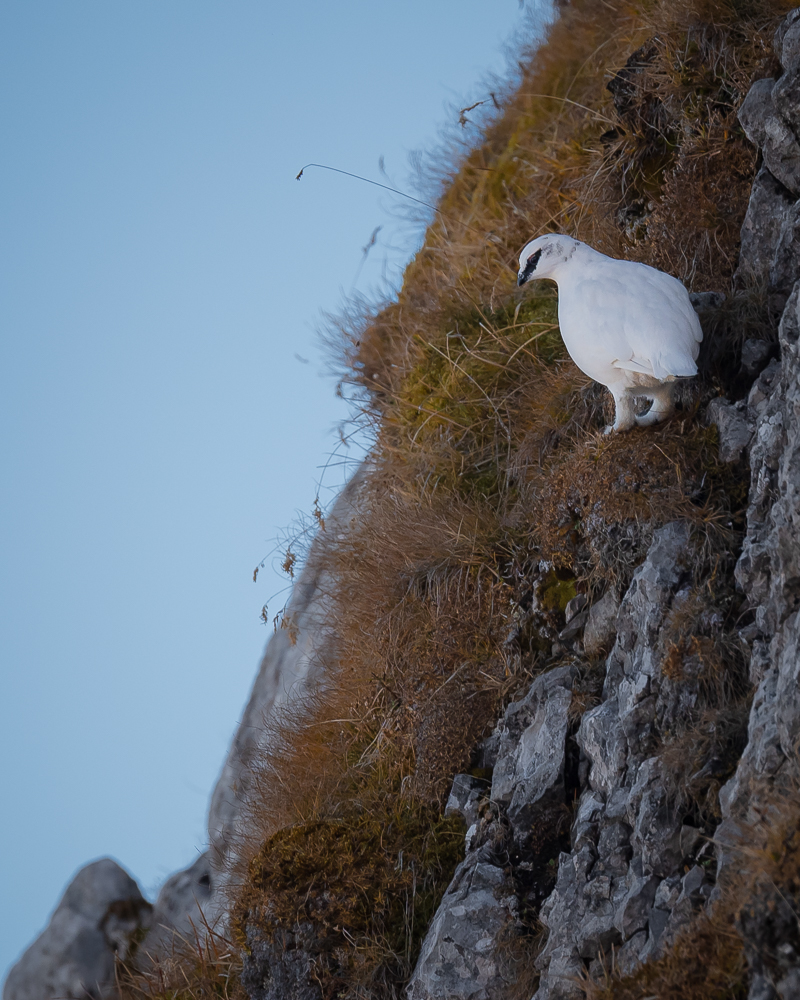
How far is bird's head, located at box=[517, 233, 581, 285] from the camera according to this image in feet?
13.3

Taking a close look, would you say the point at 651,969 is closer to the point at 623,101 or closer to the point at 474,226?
the point at 623,101

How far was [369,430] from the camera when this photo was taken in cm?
722

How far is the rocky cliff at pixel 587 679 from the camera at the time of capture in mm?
2887

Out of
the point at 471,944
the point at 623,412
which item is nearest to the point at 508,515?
the point at 623,412

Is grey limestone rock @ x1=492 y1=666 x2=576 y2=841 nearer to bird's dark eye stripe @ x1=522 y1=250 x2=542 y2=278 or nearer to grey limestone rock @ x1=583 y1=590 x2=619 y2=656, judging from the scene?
grey limestone rock @ x1=583 y1=590 x2=619 y2=656

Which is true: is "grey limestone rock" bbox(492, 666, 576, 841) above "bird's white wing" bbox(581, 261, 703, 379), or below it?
below

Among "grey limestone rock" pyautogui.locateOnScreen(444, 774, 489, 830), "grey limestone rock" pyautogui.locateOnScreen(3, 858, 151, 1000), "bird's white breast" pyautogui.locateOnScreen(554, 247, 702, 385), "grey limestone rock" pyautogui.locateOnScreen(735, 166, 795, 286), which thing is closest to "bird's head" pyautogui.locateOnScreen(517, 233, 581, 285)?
"bird's white breast" pyautogui.locateOnScreen(554, 247, 702, 385)

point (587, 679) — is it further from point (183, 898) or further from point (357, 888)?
point (183, 898)

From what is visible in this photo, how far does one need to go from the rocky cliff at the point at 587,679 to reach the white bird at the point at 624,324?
0.30m

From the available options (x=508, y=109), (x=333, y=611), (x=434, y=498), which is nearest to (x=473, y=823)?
(x=434, y=498)

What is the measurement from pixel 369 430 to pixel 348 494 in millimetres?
596

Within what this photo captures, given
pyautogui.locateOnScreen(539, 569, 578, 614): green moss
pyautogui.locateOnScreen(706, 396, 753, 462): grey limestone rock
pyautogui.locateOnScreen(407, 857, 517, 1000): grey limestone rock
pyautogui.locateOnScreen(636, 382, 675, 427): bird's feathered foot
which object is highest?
pyautogui.locateOnScreen(636, 382, 675, 427): bird's feathered foot

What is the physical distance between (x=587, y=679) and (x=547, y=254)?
6.66 feet

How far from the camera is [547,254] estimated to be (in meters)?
4.05
